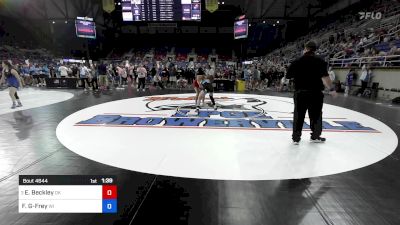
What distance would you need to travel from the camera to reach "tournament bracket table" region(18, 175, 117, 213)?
1708mm

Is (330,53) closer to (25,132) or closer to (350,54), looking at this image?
(350,54)

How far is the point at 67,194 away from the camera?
1.72m

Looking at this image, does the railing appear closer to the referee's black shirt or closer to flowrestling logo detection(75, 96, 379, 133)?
flowrestling logo detection(75, 96, 379, 133)

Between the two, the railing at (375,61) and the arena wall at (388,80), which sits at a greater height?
the railing at (375,61)

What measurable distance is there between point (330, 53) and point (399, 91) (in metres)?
7.49

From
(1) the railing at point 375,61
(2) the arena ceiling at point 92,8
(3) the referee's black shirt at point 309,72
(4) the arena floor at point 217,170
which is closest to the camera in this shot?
(4) the arena floor at point 217,170

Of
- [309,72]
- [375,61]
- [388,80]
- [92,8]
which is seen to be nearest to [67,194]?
[309,72]

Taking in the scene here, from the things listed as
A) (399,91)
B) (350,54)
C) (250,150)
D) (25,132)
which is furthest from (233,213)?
(350,54)

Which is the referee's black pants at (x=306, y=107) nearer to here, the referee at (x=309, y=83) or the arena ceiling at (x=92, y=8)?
the referee at (x=309, y=83)

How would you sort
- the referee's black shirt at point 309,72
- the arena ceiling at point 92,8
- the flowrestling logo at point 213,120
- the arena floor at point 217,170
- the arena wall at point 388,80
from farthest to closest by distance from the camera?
1. the arena ceiling at point 92,8
2. the arena wall at point 388,80
3. the flowrestling logo at point 213,120
4. the referee's black shirt at point 309,72
5. the arena floor at point 217,170

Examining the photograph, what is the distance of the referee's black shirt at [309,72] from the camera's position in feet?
13.5

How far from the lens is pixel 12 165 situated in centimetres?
345

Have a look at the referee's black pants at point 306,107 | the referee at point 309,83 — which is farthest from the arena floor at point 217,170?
the referee at point 309,83

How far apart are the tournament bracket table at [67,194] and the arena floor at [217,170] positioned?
531 millimetres
